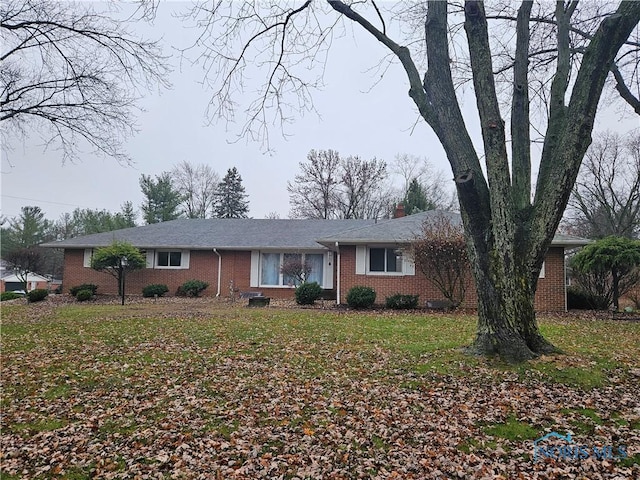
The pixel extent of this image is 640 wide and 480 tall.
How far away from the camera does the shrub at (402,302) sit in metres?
14.8

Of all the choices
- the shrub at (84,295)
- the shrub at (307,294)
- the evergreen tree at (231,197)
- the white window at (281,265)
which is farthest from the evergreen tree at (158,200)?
the shrub at (307,294)

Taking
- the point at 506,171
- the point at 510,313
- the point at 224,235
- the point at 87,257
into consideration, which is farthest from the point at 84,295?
the point at 506,171

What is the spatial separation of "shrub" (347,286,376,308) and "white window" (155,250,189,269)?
9.61m

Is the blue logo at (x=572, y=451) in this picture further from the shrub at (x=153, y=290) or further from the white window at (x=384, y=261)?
the shrub at (x=153, y=290)

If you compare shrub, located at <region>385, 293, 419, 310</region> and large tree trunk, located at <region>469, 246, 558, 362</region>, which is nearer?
large tree trunk, located at <region>469, 246, 558, 362</region>

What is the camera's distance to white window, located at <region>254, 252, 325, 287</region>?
65.4ft

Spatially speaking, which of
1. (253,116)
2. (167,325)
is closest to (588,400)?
(253,116)

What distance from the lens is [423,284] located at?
15.5m

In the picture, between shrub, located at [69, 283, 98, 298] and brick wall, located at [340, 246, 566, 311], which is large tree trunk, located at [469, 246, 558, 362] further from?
shrub, located at [69, 283, 98, 298]

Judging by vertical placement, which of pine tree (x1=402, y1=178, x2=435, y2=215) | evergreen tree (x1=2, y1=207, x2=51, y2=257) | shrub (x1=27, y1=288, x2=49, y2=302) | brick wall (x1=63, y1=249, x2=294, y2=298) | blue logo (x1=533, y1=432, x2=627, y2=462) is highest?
pine tree (x1=402, y1=178, x2=435, y2=215)

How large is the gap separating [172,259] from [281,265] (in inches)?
219

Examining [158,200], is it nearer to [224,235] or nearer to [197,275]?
[224,235]

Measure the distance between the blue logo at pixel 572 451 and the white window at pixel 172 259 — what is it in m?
18.8

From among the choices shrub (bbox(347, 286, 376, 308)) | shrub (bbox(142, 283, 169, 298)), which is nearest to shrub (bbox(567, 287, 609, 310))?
shrub (bbox(347, 286, 376, 308))
